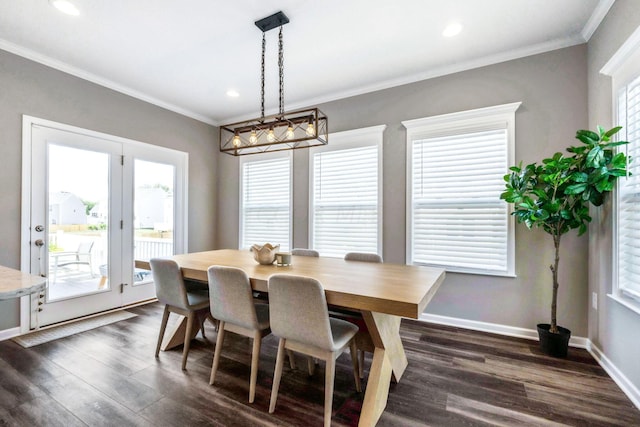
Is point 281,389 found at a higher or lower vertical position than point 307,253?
lower

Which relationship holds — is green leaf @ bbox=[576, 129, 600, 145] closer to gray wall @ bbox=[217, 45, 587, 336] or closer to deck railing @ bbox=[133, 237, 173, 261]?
gray wall @ bbox=[217, 45, 587, 336]

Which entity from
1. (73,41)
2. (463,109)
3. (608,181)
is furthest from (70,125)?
(608,181)

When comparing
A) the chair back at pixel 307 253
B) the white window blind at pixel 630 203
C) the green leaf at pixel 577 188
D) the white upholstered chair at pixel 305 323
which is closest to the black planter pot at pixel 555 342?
the white window blind at pixel 630 203

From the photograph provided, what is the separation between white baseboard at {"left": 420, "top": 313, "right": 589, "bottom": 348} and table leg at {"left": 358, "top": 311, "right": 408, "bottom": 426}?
39.8 inches

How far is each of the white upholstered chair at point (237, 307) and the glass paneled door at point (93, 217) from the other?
2403 mm

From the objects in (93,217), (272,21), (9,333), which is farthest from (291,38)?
(9,333)

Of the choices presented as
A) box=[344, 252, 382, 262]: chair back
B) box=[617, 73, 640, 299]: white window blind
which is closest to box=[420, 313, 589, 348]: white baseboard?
box=[344, 252, 382, 262]: chair back

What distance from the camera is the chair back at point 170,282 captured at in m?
2.27

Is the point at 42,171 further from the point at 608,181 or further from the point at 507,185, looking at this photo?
the point at 608,181

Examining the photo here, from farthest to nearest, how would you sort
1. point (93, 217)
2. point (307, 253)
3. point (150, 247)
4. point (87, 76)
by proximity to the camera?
1. point (150, 247)
2. point (93, 217)
3. point (87, 76)
4. point (307, 253)

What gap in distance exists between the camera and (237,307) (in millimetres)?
1977

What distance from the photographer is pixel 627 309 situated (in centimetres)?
205

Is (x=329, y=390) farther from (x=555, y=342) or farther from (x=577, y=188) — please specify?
(x=577, y=188)

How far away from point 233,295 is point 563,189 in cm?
279
